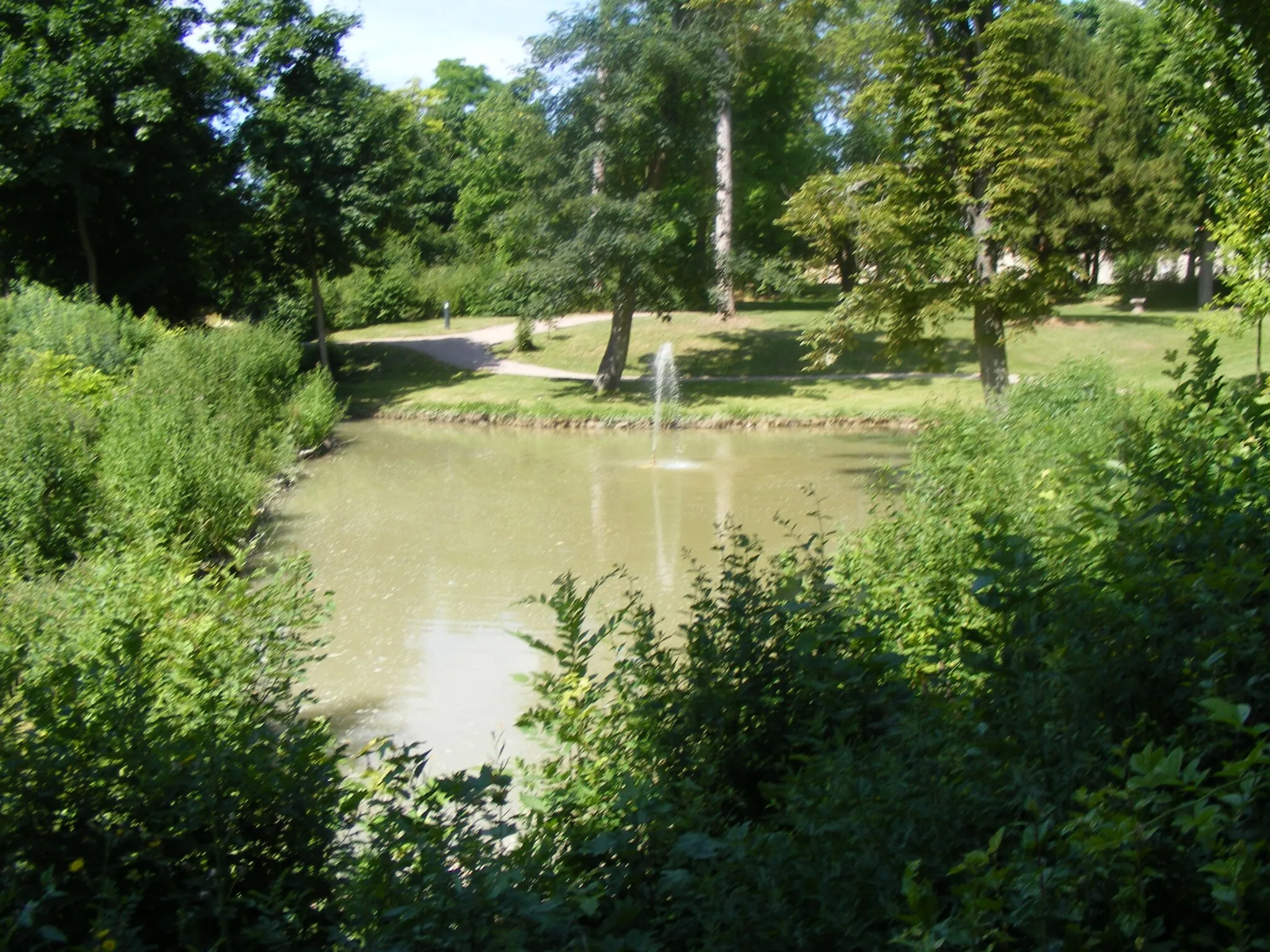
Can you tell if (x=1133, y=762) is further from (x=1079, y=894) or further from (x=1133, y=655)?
(x=1133, y=655)

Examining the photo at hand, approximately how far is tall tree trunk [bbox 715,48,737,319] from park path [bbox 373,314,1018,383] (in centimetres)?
247

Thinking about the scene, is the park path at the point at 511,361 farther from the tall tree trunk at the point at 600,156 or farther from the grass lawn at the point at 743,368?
the tall tree trunk at the point at 600,156

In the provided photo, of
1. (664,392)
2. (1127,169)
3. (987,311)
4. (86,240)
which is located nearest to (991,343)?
(987,311)

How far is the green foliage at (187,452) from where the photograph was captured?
10.7m

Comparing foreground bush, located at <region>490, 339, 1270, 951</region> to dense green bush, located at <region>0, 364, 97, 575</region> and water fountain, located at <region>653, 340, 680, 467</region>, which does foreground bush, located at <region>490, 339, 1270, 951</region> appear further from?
water fountain, located at <region>653, 340, 680, 467</region>

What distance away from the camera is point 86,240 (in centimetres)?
2762

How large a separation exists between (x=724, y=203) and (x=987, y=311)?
17.3 metres

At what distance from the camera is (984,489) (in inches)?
322

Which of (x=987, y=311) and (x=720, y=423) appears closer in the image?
(x=987, y=311)

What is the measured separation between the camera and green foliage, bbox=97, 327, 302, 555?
10656 millimetres

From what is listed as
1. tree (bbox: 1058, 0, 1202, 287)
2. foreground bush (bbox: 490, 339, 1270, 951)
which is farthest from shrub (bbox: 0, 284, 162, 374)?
tree (bbox: 1058, 0, 1202, 287)

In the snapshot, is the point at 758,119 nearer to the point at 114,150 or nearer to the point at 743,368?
the point at 743,368

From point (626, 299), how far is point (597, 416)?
379 centimetres

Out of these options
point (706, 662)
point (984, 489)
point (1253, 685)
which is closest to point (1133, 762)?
point (1253, 685)
